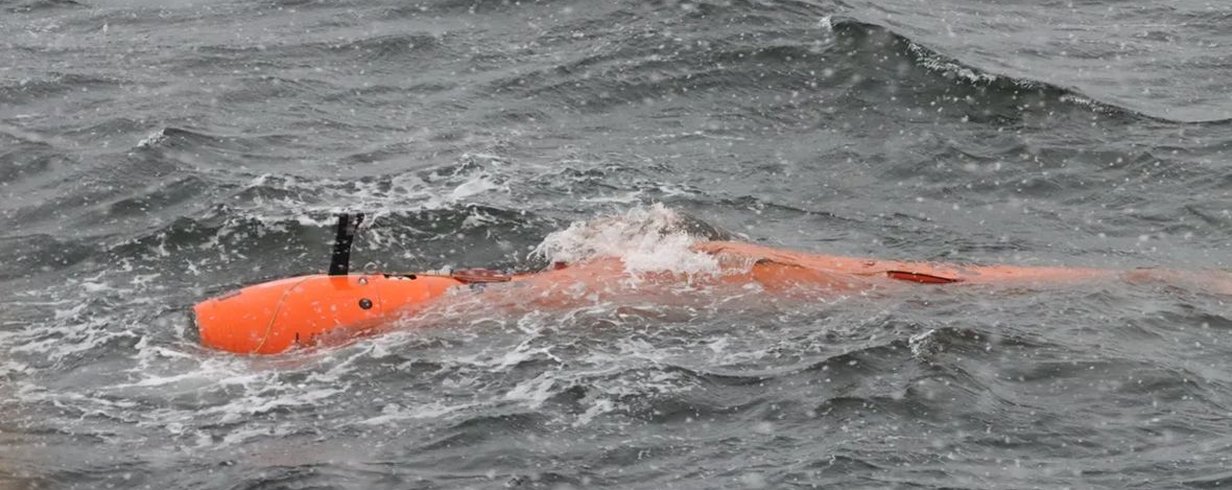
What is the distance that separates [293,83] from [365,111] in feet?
4.47

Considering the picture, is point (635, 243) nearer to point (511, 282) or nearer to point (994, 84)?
point (511, 282)

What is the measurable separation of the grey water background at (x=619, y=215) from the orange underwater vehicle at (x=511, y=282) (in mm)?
216

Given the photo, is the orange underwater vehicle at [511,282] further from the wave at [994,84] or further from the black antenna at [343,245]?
the wave at [994,84]

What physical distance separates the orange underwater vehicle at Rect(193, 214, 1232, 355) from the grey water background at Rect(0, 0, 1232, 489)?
0.71 feet

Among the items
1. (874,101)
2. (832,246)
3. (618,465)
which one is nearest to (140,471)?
(618,465)

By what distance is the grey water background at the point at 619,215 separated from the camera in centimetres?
1046

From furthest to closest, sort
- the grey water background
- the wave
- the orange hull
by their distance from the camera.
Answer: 1. the wave
2. the orange hull
3. the grey water background

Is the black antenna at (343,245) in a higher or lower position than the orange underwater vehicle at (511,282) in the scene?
higher

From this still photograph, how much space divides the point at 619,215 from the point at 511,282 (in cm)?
207

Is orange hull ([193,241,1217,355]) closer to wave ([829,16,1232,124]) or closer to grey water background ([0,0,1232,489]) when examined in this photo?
grey water background ([0,0,1232,489])

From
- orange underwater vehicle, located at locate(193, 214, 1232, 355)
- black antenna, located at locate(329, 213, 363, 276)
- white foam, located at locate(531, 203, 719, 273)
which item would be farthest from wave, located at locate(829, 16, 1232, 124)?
black antenna, located at locate(329, 213, 363, 276)

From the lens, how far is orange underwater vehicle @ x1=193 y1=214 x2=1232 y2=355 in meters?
11.9

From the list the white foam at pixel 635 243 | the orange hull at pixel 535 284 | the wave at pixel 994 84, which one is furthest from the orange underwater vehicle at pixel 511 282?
the wave at pixel 994 84

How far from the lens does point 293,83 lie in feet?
61.5
